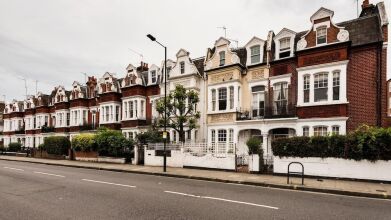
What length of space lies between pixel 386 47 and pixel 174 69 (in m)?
16.6

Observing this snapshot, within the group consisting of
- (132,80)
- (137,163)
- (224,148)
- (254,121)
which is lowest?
(137,163)

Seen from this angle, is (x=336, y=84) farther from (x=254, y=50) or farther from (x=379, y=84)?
(x=254, y=50)

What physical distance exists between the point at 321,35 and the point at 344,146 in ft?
27.6

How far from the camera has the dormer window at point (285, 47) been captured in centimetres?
1941

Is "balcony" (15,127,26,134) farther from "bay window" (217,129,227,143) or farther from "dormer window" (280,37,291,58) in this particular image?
"dormer window" (280,37,291,58)

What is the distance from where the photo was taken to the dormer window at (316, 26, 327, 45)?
1727cm

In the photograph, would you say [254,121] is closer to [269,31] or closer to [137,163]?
[269,31]

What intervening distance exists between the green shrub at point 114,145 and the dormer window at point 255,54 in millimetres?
12984

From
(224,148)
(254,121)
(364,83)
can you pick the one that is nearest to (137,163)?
(224,148)

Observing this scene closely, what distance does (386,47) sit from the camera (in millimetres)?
16141

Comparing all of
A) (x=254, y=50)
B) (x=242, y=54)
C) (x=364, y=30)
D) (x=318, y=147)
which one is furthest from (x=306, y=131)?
(x=242, y=54)

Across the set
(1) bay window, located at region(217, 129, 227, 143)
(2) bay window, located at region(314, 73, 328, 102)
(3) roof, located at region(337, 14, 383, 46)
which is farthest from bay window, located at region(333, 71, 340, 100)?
(1) bay window, located at region(217, 129, 227, 143)

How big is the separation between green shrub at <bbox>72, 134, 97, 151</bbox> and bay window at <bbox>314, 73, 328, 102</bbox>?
2027 cm

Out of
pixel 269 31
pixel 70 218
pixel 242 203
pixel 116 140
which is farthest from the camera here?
pixel 116 140
